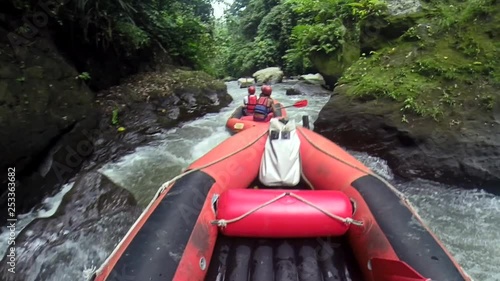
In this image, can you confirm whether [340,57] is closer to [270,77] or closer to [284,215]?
[270,77]

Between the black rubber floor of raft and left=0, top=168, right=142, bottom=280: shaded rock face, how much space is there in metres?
1.41

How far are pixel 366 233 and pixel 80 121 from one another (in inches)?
153

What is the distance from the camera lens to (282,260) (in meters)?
2.12

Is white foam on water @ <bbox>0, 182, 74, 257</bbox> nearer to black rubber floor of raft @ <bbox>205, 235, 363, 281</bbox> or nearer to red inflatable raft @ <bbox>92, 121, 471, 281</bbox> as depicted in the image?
red inflatable raft @ <bbox>92, 121, 471, 281</bbox>

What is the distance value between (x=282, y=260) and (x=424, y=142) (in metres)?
2.70

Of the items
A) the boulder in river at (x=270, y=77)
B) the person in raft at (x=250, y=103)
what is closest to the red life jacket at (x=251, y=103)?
the person in raft at (x=250, y=103)

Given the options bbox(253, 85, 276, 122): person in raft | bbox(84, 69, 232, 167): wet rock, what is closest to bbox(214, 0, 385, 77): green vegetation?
bbox(253, 85, 276, 122): person in raft

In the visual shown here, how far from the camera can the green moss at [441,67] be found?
4.02m

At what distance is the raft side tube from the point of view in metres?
1.56

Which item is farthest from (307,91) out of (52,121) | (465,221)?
(52,121)

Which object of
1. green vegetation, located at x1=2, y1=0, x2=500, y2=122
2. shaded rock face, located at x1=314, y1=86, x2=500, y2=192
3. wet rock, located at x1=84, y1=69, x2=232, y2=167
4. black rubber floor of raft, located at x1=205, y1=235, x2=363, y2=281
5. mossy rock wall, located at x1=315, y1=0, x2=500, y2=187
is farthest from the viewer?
wet rock, located at x1=84, y1=69, x2=232, y2=167

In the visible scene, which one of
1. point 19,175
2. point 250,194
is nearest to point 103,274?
point 250,194

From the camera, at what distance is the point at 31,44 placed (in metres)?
3.97

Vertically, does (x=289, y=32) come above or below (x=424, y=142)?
above
